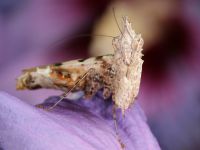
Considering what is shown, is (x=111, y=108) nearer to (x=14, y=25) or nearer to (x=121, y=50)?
(x=121, y=50)

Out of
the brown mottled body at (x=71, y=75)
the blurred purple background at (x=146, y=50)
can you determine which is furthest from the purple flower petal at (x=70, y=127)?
the blurred purple background at (x=146, y=50)

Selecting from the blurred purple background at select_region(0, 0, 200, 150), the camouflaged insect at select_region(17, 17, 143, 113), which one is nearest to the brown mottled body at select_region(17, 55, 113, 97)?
→ the camouflaged insect at select_region(17, 17, 143, 113)

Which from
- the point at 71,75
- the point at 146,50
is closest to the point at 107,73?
the point at 71,75

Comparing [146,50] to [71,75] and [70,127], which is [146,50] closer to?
[71,75]

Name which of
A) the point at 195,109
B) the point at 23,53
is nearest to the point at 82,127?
the point at 195,109

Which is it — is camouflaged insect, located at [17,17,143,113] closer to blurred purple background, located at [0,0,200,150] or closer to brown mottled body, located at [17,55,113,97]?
brown mottled body, located at [17,55,113,97]

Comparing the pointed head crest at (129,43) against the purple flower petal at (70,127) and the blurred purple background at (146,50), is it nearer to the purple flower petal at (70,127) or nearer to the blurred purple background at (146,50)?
the purple flower petal at (70,127)
